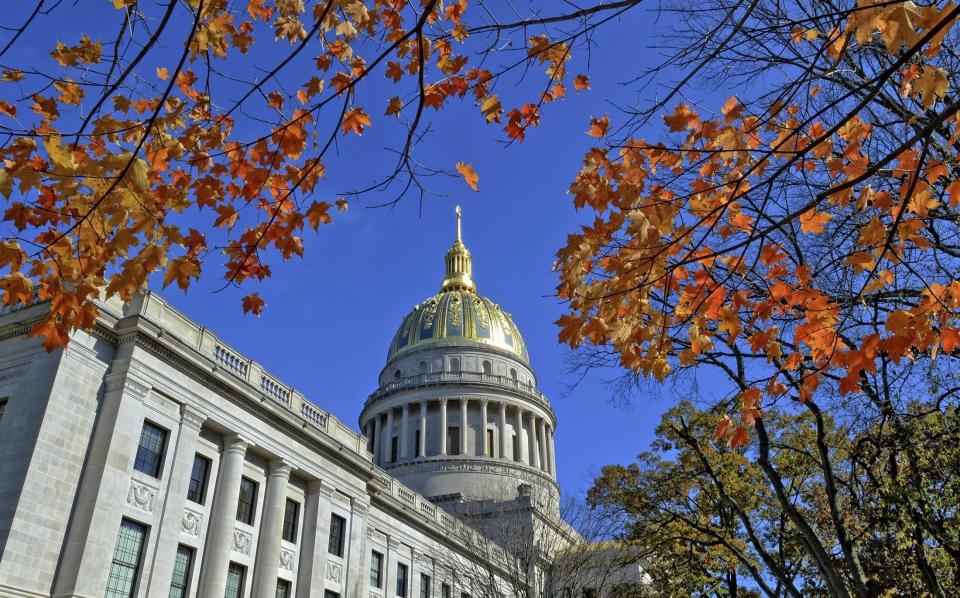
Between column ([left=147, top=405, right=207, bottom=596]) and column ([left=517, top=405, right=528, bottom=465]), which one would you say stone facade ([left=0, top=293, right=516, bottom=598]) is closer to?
column ([left=147, top=405, right=207, bottom=596])

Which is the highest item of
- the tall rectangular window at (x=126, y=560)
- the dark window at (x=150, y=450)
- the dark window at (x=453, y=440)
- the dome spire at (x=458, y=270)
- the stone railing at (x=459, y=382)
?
the dome spire at (x=458, y=270)

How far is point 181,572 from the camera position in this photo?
83.6ft

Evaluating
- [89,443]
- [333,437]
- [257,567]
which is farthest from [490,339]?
[89,443]

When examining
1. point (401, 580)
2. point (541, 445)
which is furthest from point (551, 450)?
point (401, 580)

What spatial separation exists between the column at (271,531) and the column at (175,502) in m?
4.47

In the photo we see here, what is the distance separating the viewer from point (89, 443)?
76.2ft

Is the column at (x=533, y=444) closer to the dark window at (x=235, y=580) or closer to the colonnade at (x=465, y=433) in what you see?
the colonnade at (x=465, y=433)

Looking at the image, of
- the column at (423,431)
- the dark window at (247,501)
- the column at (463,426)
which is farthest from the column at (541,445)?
the dark window at (247,501)

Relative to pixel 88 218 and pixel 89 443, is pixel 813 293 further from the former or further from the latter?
pixel 89 443

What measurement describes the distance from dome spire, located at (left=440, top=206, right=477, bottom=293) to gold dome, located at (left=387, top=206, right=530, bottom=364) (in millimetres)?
1521

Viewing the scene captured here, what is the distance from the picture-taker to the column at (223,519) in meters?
25.9

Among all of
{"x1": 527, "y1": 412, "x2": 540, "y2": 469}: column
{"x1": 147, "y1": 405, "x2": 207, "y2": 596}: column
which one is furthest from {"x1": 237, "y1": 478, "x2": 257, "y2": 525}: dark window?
{"x1": 527, "y1": 412, "x2": 540, "y2": 469}: column

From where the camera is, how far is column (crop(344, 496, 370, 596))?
111 feet

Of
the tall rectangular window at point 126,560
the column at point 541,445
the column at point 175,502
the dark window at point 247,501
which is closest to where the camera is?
the tall rectangular window at point 126,560
